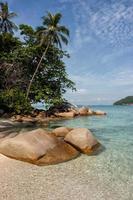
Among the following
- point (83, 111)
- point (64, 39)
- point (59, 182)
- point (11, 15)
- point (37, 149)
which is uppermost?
point (11, 15)

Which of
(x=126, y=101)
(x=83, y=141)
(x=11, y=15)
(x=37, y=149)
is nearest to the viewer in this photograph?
(x=37, y=149)

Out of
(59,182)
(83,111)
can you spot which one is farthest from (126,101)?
(59,182)

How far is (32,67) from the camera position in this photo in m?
36.1

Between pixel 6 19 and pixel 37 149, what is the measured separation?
1347 inches

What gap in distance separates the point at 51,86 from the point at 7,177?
27.6 metres

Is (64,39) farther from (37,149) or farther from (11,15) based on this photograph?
(37,149)

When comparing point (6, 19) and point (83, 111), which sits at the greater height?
point (6, 19)

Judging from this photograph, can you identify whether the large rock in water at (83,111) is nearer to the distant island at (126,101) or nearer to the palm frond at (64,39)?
the palm frond at (64,39)

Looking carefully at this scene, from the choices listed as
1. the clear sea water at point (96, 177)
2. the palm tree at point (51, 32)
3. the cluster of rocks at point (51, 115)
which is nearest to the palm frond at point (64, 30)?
the palm tree at point (51, 32)

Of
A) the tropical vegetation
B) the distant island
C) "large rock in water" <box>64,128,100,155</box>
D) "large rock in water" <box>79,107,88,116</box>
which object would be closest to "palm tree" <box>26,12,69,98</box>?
the tropical vegetation

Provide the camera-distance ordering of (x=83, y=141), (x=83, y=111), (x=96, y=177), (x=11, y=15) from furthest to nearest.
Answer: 1. (x=83, y=111)
2. (x=11, y=15)
3. (x=83, y=141)
4. (x=96, y=177)

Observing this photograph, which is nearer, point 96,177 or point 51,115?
point 96,177

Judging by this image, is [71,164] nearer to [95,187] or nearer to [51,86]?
[95,187]

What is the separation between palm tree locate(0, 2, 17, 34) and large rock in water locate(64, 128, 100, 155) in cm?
3063
